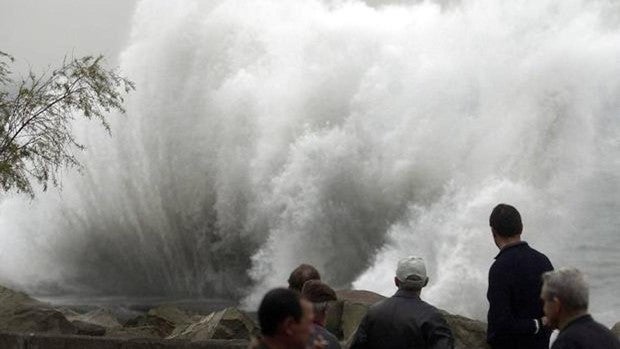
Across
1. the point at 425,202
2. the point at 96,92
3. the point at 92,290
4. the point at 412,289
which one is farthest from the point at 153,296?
the point at 412,289

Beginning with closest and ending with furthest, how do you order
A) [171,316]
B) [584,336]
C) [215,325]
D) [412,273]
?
[584,336], [412,273], [215,325], [171,316]

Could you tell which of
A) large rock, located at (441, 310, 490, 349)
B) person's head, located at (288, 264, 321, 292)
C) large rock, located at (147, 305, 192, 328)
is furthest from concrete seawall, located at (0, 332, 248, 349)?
large rock, located at (147, 305, 192, 328)

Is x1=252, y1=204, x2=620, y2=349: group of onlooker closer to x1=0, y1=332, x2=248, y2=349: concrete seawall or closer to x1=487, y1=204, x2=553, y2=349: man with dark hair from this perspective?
x1=487, y1=204, x2=553, y2=349: man with dark hair

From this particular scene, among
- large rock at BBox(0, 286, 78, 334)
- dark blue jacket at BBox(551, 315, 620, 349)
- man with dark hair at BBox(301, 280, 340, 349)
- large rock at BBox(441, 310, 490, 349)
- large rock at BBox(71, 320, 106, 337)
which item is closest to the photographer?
dark blue jacket at BBox(551, 315, 620, 349)

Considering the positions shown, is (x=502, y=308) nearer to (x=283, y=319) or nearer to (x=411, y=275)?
(x=411, y=275)

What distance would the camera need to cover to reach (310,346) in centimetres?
430

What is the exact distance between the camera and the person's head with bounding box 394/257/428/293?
5.30 m

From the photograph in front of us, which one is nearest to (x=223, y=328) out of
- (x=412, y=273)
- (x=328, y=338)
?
(x=412, y=273)

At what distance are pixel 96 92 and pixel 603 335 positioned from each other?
1136 centimetres

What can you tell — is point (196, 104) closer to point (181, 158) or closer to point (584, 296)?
point (181, 158)

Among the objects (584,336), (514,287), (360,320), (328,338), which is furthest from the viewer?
(360,320)

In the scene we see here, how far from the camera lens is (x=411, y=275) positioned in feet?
17.4

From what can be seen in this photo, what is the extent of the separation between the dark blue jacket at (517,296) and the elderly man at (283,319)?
2011 mm

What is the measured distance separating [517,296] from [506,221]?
41 centimetres
